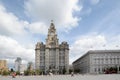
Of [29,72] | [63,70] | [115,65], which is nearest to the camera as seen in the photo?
[29,72]

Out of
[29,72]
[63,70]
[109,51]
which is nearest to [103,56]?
[109,51]

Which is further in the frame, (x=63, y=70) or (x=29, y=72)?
(x=63, y=70)

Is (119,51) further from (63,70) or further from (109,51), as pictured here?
(63,70)

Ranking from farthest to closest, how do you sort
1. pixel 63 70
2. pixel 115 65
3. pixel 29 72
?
pixel 63 70
pixel 115 65
pixel 29 72

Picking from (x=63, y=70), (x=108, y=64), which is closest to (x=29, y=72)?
(x=63, y=70)

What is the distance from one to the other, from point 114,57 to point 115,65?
578 cm

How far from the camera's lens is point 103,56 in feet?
579

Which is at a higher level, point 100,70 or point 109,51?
point 109,51

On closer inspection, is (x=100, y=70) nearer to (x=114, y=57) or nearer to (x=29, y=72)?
(x=114, y=57)

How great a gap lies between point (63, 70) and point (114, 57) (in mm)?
43309

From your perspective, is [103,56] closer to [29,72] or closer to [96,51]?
[96,51]

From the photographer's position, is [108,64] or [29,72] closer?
[29,72]

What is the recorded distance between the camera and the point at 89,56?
7003 inches

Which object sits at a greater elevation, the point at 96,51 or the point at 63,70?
the point at 96,51
